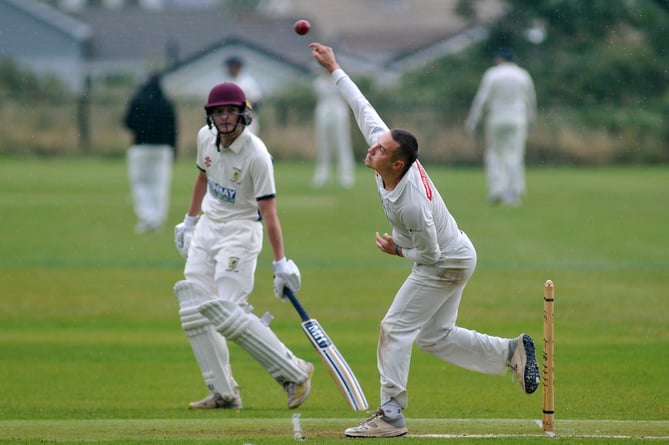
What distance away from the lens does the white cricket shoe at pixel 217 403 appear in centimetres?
654

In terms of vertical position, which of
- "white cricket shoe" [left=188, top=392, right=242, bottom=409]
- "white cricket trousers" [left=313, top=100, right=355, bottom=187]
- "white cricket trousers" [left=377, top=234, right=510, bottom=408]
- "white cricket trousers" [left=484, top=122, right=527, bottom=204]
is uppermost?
"white cricket trousers" [left=313, top=100, right=355, bottom=187]

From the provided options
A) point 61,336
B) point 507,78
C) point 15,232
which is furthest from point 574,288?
point 15,232

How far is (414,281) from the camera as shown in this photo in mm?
5707

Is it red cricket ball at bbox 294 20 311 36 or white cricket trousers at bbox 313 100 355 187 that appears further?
white cricket trousers at bbox 313 100 355 187

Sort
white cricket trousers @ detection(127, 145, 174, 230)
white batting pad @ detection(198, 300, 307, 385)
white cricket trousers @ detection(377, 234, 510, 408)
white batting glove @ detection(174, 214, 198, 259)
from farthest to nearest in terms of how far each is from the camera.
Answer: white cricket trousers @ detection(127, 145, 174, 230)
white batting glove @ detection(174, 214, 198, 259)
white batting pad @ detection(198, 300, 307, 385)
white cricket trousers @ detection(377, 234, 510, 408)

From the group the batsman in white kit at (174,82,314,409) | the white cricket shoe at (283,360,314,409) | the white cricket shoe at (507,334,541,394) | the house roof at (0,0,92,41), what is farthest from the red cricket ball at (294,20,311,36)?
the house roof at (0,0,92,41)

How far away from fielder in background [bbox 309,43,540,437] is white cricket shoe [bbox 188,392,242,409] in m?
1.24

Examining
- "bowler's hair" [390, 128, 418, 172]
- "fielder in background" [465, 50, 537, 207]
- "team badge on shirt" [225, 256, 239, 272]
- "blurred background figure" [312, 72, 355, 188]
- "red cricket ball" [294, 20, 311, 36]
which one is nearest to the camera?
"bowler's hair" [390, 128, 418, 172]

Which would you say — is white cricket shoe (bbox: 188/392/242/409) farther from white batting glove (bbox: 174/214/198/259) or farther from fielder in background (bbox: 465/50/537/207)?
fielder in background (bbox: 465/50/537/207)

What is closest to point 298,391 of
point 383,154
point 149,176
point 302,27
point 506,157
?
point 383,154

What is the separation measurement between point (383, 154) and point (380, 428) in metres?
1.38

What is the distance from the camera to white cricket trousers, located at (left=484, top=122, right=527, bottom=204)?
1731cm

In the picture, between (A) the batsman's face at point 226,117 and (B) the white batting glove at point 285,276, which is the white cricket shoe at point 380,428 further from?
(A) the batsman's face at point 226,117

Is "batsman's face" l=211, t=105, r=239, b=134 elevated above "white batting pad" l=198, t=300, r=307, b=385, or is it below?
above
